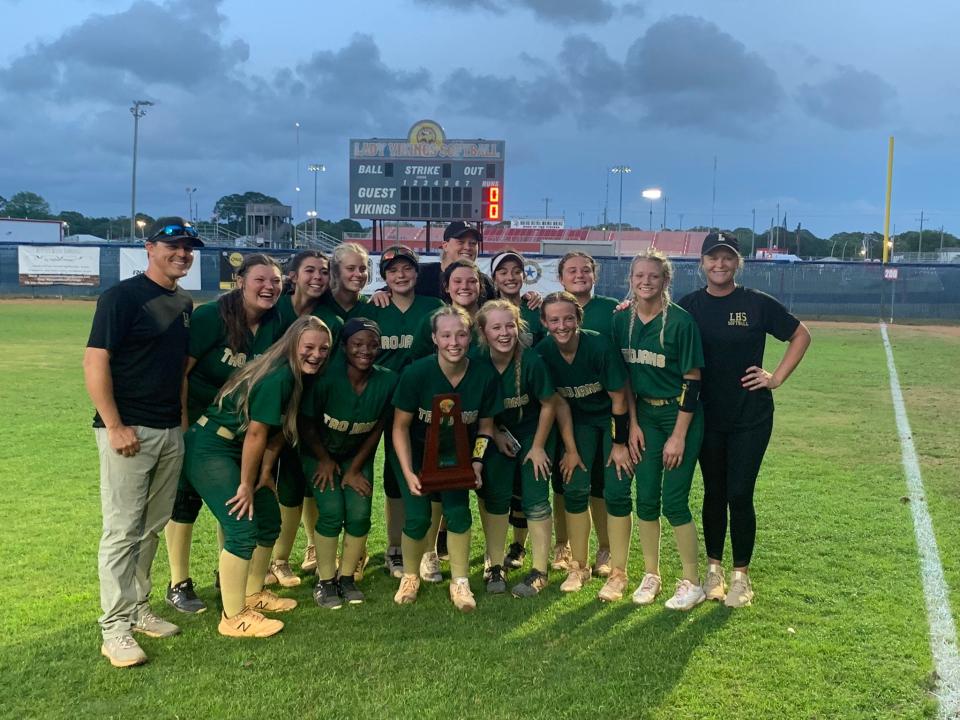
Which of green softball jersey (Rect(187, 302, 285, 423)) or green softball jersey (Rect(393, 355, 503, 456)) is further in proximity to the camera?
green softball jersey (Rect(393, 355, 503, 456))

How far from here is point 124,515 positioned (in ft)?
11.5

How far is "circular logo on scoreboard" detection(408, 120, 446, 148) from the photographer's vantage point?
25344 millimetres

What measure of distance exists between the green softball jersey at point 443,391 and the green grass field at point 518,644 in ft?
3.21

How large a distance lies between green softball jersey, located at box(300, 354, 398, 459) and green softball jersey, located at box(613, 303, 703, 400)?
1.26 m

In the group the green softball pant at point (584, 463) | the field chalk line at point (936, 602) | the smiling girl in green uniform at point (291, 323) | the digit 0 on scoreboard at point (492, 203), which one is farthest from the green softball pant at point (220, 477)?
the digit 0 on scoreboard at point (492, 203)

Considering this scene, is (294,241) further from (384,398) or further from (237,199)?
(384,398)

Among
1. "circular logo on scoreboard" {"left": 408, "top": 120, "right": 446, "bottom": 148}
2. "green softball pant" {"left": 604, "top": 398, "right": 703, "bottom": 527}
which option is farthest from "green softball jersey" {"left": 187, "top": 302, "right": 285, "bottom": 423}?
"circular logo on scoreboard" {"left": 408, "top": 120, "right": 446, "bottom": 148}

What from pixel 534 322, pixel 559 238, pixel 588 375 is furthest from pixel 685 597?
pixel 559 238

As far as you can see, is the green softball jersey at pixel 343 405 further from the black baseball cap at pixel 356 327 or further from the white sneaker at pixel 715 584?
the white sneaker at pixel 715 584

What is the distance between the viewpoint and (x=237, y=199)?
100 meters

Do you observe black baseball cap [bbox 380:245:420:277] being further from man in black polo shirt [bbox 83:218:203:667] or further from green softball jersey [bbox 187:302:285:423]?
man in black polo shirt [bbox 83:218:203:667]

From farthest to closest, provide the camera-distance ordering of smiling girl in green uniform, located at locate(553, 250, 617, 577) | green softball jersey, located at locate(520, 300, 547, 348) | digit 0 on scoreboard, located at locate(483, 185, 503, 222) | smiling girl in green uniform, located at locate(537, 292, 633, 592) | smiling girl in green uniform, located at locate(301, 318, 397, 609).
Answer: digit 0 on scoreboard, located at locate(483, 185, 503, 222) → green softball jersey, located at locate(520, 300, 547, 348) → smiling girl in green uniform, located at locate(553, 250, 617, 577) → smiling girl in green uniform, located at locate(537, 292, 633, 592) → smiling girl in green uniform, located at locate(301, 318, 397, 609)

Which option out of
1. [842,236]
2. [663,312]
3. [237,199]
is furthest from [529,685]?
[842,236]

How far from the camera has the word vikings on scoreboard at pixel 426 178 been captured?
24.7 metres
